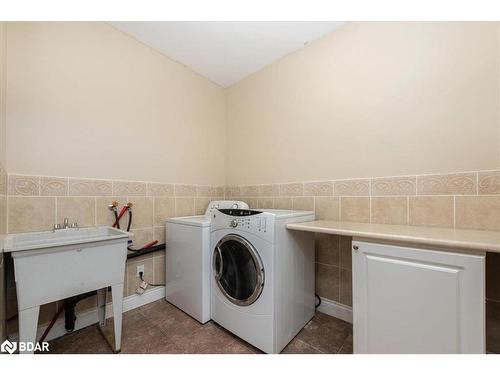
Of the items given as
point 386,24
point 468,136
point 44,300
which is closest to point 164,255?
point 44,300

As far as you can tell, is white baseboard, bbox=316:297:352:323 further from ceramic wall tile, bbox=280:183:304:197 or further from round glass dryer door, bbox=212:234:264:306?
ceramic wall tile, bbox=280:183:304:197

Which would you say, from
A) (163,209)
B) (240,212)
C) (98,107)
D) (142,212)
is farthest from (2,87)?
(240,212)

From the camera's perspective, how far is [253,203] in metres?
2.28

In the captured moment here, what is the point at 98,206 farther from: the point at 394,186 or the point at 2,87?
the point at 394,186

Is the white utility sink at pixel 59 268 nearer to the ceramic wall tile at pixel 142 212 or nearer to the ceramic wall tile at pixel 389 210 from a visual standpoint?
the ceramic wall tile at pixel 142 212

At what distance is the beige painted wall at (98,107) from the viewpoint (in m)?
1.34

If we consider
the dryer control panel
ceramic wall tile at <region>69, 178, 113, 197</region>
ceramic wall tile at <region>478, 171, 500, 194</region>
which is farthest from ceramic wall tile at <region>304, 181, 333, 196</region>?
ceramic wall tile at <region>69, 178, 113, 197</region>

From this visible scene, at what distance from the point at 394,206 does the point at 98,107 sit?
91.1 inches

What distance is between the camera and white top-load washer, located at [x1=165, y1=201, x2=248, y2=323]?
1.56 metres

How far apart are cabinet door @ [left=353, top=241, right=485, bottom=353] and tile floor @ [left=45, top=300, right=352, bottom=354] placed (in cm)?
41

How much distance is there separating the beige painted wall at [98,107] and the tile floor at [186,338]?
44.7 inches

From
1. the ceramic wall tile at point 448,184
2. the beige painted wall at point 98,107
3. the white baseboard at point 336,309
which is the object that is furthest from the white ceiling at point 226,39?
the white baseboard at point 336,309

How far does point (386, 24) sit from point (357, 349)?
206cm
